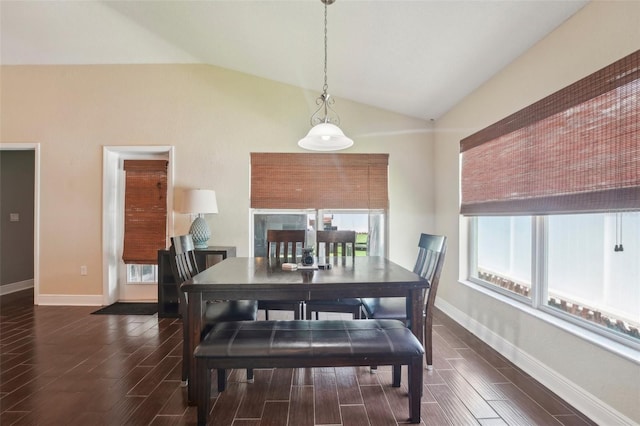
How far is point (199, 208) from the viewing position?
3.50 metres

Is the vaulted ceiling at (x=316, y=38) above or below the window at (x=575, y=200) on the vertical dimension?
above

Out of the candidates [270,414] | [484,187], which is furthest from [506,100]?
[270,414]

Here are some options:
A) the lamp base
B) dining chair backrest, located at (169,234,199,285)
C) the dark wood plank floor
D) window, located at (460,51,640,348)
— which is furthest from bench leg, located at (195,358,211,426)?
window, located at (460,51,640,348)

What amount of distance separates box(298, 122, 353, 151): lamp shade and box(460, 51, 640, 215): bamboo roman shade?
1.40 m

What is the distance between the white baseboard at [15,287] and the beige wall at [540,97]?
21.4ft

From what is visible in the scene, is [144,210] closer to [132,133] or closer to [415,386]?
[132,133]

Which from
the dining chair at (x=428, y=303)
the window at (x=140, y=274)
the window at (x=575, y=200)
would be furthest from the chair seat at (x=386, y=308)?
the window at (x=140, y=274)

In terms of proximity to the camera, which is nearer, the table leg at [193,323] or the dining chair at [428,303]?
the table leg at [193,323]

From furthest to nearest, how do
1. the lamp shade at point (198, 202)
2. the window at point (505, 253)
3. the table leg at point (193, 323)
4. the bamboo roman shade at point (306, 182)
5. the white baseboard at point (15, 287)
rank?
the white baseboard at point (15, 287), the bamboo roman shade at point (306, 182), the lamp shade at point (198, 202), the window at point (505, 253), the table leg at point (193, 323)

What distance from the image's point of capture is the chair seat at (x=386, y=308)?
7.30 ft

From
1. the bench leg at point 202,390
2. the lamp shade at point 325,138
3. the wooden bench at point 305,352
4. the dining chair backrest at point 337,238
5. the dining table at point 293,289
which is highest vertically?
the lamp shade at point 325,138

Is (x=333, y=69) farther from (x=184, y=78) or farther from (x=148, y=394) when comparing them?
(x=148, y=394)

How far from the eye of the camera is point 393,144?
398cm

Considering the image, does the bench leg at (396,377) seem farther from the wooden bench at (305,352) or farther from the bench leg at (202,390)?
the bench leg at (202,390)
